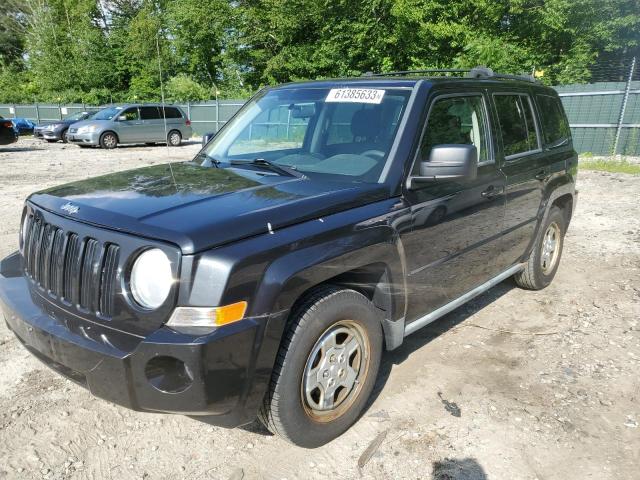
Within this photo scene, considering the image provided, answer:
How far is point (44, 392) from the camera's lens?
326cm

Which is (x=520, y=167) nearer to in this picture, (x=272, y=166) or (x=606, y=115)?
(x=272, y=166)

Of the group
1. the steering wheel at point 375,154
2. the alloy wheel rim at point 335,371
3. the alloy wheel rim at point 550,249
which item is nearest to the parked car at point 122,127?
the alloy wheel rim at point 550,249

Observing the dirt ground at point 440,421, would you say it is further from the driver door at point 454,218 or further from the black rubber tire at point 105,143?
the black rubber tire at point 105,143

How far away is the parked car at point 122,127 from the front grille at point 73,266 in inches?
738

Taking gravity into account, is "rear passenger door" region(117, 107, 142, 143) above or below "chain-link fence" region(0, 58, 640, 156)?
below

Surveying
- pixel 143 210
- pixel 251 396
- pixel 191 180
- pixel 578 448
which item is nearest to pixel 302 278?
pixel 251 396

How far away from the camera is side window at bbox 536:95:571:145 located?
4691 mm

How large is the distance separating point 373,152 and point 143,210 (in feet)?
4.71

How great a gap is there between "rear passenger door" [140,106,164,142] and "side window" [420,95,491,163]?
2021 centimetres

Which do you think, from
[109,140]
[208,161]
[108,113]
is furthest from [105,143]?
[208,161]

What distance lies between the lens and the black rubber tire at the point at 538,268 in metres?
4.83

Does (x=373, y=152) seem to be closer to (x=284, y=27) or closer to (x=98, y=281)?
(x=98, y=281)

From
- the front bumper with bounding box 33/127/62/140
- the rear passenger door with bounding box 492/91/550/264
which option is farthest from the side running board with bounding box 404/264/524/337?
the front bumper with bounding box 33/127/62/140

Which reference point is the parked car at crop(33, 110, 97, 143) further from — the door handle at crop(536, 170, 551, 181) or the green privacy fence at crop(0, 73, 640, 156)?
the door handle at crop(536, 170, 551, 181)
